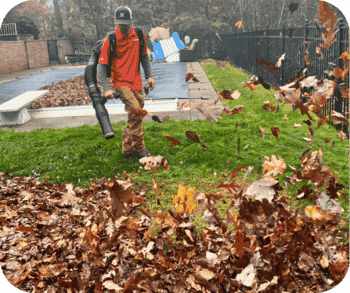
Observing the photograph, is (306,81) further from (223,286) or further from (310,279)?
(223,286)

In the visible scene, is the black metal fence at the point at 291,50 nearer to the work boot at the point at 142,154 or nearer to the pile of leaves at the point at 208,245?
the pile of leaves at the point at 208,245

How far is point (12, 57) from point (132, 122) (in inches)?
720

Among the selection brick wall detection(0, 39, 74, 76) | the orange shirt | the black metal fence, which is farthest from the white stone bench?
brick wall detection(0, 39, 74, 76)

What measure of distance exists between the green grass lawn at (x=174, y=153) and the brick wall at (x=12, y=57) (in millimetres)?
14782

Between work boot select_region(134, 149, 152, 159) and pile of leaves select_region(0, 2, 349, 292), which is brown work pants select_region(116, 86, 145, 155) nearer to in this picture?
work boot select_region(134, 149, 152, 159)

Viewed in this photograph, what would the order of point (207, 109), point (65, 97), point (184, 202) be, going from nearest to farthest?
point (207, 109), point (184, 202), point (65, 97)

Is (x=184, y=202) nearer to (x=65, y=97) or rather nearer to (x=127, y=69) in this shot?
(x=127, y=69)

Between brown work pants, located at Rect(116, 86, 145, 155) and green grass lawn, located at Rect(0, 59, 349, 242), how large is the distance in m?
0.22

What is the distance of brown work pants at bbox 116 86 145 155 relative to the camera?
394 centimetres

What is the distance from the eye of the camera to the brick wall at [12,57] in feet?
62.1

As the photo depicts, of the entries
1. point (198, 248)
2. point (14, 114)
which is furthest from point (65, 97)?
point (198, 248)

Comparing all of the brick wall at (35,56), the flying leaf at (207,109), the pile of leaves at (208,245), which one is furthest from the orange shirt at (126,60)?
the brick wall at (35,56)

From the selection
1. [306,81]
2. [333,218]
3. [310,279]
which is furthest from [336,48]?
[310,279]

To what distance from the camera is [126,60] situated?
3.92 m
